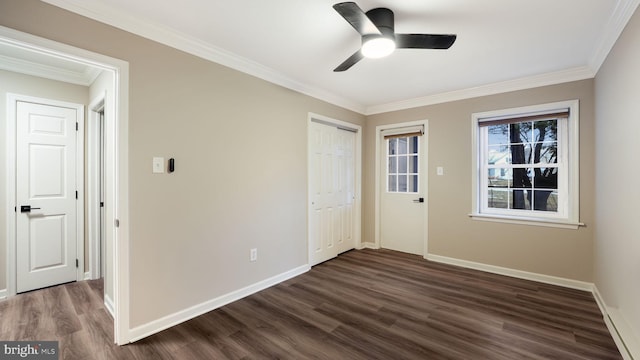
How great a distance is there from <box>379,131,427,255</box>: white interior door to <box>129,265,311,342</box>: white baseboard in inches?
77.7

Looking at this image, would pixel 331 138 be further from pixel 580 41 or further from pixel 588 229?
pixel 588 229

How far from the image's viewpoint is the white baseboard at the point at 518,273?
3040 mm

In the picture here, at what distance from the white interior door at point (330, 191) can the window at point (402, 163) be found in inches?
24.8

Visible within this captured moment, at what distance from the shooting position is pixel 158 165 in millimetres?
2225

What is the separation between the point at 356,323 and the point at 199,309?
1432 mm

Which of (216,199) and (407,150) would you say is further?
(407,150)

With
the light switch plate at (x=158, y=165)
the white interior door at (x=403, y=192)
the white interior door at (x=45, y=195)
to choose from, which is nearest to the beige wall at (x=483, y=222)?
the white interior door at (x=403, y=192)

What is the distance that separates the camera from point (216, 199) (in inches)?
103

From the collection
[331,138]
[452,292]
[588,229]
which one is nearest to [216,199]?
[331,138]

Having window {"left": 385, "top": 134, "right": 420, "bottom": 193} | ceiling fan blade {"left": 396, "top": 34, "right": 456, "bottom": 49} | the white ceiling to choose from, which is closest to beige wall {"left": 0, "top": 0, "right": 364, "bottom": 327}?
the white ceiling

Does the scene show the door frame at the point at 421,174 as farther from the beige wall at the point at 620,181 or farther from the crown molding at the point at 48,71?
the crown molding at the point at 48,71

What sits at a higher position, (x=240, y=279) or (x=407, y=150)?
(x=407, y=150)

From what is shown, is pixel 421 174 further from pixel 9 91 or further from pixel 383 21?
pixel 9 91

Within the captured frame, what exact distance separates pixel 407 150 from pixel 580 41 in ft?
7.68
